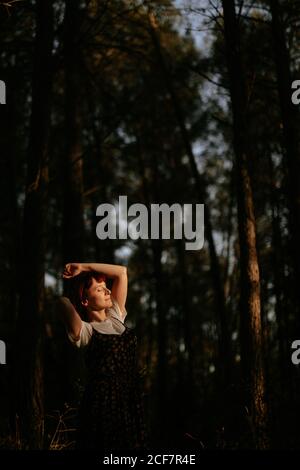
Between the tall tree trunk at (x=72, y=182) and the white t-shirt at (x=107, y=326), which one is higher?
the tall tree trunk at (x=72, y=182)

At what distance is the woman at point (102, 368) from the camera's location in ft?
20.3

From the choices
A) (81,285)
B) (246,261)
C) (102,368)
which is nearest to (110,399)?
(102,368)

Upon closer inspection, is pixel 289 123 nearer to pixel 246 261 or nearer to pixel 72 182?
pixel 246 261

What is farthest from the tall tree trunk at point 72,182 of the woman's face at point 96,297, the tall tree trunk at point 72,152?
the woman's face at point 96,297

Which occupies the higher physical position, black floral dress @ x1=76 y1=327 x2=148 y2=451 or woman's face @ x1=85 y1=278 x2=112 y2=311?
woman's face @ x1=85 y1=278 x2=112 y2=311

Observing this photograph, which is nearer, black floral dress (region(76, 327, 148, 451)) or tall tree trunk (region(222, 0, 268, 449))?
black floral dress (region(76, 327, 148, 451))

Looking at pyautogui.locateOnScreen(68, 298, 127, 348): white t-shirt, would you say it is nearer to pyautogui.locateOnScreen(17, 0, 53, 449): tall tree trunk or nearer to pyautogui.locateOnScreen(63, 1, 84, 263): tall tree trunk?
pyautogui.locateOnScreen(17, 0, 53, 449): tall tree trunk

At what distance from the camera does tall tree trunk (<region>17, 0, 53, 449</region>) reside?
920 centimetres

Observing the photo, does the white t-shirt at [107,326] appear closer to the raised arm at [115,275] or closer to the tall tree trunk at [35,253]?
the raised arm at [115,275]

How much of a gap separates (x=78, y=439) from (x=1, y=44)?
24.4 ft

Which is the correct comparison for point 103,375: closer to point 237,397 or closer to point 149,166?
point 237,397

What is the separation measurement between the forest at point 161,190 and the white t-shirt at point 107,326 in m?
2.04

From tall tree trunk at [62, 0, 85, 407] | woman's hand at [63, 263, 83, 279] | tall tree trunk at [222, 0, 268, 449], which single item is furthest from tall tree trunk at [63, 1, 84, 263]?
woman's hand at [63, 263, 83, 279]
